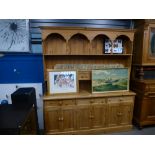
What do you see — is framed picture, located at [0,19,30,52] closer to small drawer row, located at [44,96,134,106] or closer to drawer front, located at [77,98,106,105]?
small drawer row, located at [44,96,134,106]

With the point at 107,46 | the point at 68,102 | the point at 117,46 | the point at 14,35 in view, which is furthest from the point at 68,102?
the point at 14,35

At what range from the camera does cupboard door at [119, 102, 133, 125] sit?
2375 millimetres

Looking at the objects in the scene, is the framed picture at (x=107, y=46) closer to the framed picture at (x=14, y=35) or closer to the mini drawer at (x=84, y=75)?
the mini drawer at (x=84, y=75)

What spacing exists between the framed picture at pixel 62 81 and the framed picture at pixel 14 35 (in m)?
0.72

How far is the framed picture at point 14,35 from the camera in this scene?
89.2 inches

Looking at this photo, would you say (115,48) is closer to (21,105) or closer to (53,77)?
(53,77)

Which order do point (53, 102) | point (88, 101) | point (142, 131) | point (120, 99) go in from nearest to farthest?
point (53, 102) < point (88, 101) < point (120, 99) < point (142, 131)

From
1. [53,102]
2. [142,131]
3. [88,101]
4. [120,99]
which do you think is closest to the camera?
[53,102]

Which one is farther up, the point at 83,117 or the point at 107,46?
the point at 107,46

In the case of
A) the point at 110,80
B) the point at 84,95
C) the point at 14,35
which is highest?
the point at 14,35

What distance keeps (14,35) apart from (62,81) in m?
1.13

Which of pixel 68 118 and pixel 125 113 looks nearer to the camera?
pixel 68 118

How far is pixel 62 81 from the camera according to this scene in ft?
7.26

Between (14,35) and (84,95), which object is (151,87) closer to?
(84,95)
